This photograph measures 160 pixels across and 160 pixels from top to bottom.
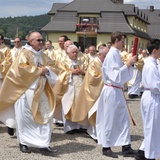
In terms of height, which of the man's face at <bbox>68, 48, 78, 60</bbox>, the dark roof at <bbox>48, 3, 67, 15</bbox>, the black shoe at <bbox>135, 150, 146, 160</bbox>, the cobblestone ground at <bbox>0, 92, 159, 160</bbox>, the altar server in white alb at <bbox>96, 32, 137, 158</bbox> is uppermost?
the dark roof at <bbox>48, 3, 67, 15</bbox>

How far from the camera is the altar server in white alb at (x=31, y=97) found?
610 centimetres

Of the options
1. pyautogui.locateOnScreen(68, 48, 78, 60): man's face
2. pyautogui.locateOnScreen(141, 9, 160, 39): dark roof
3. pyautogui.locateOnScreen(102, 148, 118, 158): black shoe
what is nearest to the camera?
pyautogui.locateOnScreen(102, 148, 118, 158): black shoe

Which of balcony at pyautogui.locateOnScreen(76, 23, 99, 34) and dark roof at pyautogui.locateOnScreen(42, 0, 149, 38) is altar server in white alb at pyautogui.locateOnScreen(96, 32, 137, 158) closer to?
balcony at pyautogui.locateOnScreen(76, 23, 99, 34)

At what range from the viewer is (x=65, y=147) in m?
6.65

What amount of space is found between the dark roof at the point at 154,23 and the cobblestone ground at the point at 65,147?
6202cm

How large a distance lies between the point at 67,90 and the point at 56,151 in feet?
5.63

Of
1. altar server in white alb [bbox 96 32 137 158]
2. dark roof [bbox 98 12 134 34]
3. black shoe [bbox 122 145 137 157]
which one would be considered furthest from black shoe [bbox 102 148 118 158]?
dark roof [bbox 98 12 134 34]

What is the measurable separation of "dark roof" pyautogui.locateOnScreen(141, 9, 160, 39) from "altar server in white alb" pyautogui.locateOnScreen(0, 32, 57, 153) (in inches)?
2487

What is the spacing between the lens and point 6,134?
7426 mm

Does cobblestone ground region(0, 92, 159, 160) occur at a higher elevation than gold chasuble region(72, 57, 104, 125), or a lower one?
lower

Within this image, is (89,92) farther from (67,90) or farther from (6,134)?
(6,134)

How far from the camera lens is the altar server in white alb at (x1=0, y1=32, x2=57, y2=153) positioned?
240 inches

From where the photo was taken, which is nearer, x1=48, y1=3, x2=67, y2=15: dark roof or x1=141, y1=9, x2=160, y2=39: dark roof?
x1=48, y1=3, x2=67, y2=15: dark roof

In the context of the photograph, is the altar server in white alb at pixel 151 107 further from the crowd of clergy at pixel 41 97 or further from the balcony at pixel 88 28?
the balcony at pixel 88 28
